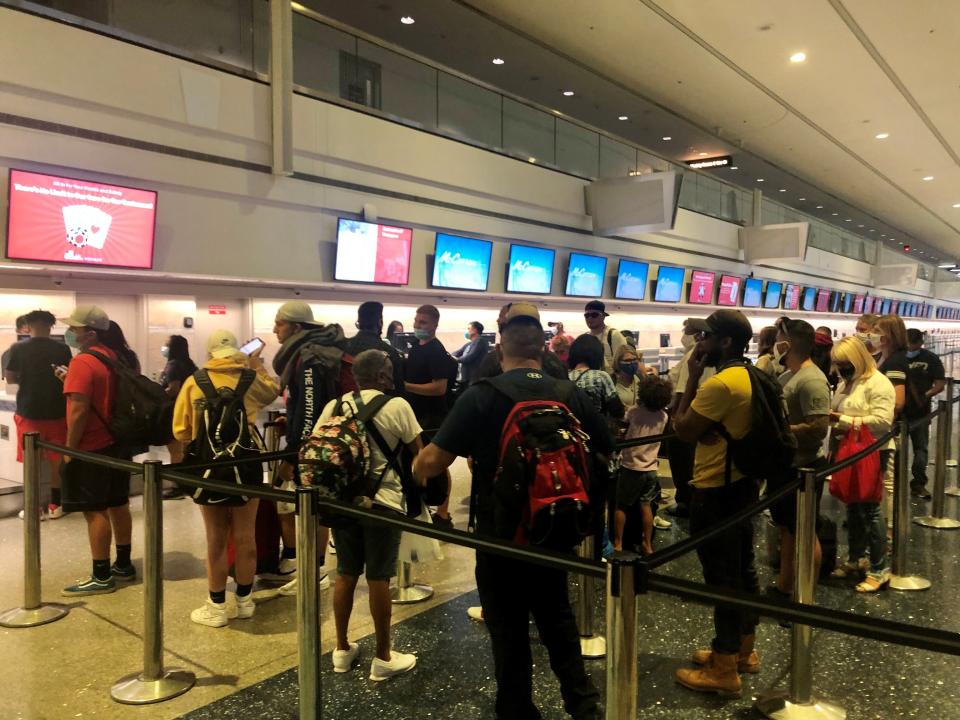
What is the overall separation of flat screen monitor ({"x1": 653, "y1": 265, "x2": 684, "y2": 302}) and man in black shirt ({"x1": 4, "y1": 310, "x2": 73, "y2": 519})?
1020 cm

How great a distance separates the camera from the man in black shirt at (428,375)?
5055 mm

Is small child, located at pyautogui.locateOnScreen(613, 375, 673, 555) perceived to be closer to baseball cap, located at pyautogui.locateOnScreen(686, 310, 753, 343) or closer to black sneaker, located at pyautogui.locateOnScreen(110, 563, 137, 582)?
baseball cap, located at pyautogui.locateOnScreen(686, 310, 753, 343)

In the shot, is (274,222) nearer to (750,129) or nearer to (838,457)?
(838,457)

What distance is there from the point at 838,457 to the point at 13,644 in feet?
14.9

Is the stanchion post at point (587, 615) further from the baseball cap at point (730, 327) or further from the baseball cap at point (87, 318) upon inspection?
the baseball cap at point (87, 318)

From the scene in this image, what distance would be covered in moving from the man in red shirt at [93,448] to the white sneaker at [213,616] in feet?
2.62

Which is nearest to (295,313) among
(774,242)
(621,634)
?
(621,634)

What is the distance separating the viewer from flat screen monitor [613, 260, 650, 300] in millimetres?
12125

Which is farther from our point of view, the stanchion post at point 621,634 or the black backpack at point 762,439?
the black backpack at point 762,439

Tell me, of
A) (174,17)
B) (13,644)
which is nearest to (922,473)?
(13,644)

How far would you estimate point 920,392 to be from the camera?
606cm

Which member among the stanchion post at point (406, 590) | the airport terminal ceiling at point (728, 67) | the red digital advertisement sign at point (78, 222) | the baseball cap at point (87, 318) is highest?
the airport terminal ceiling at point (728, 67)

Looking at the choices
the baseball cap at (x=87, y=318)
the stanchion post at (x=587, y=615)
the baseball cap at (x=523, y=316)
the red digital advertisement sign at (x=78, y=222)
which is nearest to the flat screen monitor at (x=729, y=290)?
the red digital advertisement sign at (x=78, y=222)

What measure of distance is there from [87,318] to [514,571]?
3.18 metres
